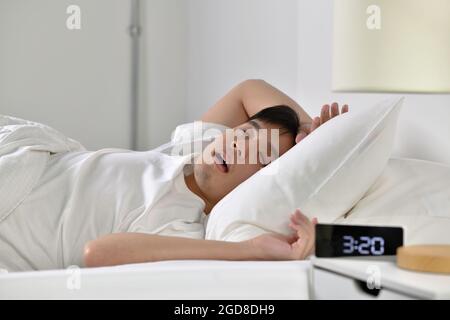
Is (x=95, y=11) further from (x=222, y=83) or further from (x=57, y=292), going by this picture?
(x=57, y=292)

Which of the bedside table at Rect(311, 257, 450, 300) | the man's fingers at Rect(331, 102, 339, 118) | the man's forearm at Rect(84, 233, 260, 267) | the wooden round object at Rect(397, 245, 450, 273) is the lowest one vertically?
the man's forearm at Rect(84, 233, 260, 267)

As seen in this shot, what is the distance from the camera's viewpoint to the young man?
133cm

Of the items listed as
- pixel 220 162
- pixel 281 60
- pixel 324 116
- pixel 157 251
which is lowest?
pixel 157 251

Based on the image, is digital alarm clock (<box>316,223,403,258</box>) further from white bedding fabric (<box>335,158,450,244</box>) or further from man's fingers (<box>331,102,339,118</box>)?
man's fingers (<box>331,102,339,118</box>)

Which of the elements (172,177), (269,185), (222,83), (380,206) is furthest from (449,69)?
(222,83)

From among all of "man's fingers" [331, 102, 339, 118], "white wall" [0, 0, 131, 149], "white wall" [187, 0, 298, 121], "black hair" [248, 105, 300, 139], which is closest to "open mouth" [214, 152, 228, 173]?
"black hair" [248, 105, 300, 139]

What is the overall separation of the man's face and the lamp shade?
0.38 metres

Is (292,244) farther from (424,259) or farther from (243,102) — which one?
(243,102)

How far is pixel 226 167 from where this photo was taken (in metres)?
1.72

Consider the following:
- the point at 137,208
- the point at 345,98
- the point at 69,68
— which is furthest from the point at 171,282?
the point at 69,68

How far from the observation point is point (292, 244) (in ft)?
4.40

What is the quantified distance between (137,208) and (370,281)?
2.34 feet

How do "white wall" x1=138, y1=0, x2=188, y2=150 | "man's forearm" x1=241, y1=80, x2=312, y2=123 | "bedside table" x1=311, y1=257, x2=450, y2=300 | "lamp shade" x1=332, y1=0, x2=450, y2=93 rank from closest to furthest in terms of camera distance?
"bedside table" x1=311, y1=257, x2=450, y2=300 → "lamp shade" x1=332, y1=0, x2=450, y2=93 → "man's forearm" x1=241, y1=80, x2=312, y2=123 → "white wall" x1=138, y1=0, x2=188, y2=150

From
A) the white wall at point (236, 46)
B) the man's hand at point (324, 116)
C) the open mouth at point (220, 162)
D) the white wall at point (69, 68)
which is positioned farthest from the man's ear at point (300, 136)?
the white wall at point (69, 68)
